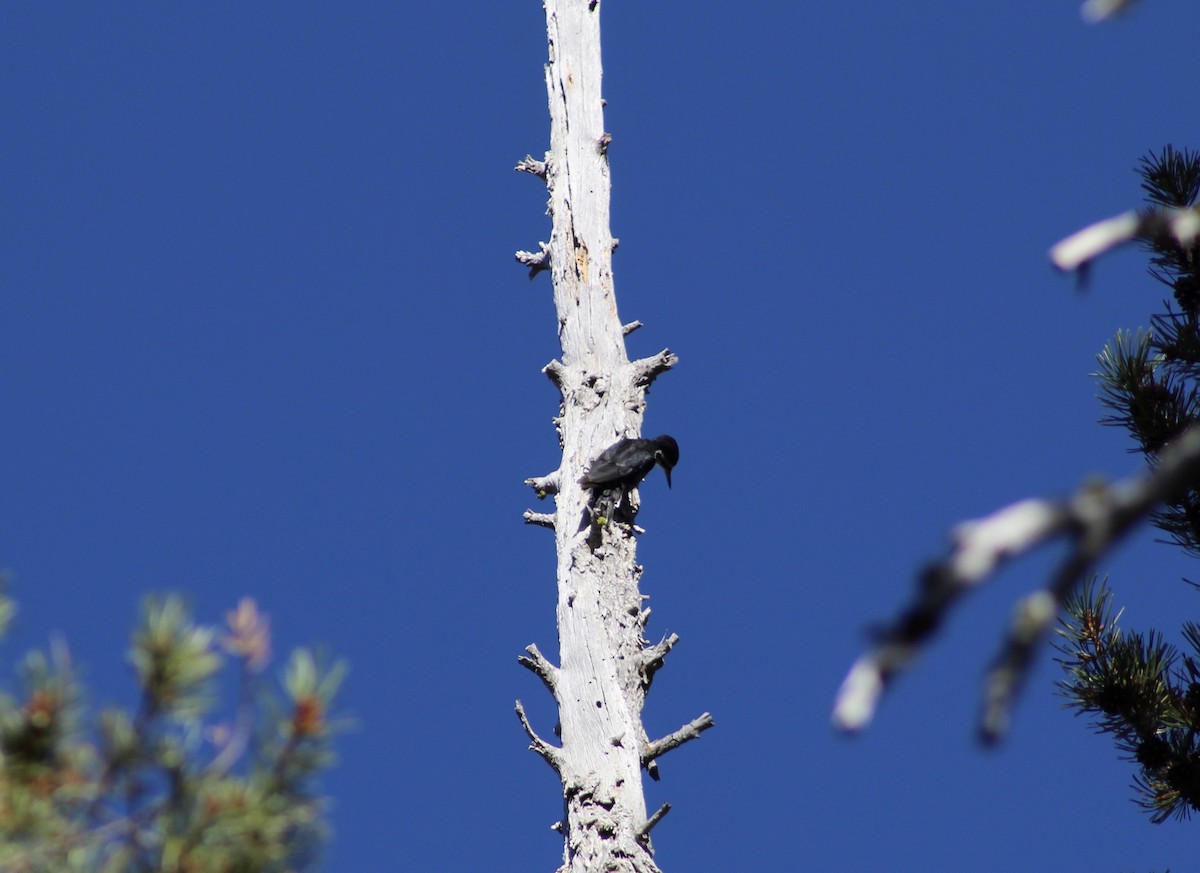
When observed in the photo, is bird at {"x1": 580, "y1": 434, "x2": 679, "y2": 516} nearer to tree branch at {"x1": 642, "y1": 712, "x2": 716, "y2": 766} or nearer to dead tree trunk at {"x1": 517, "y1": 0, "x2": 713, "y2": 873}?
dead tree trunk at {"x1": 517, "y1": 0, "x2": 713, "y2": 873}

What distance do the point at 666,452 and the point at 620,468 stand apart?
1.32ft

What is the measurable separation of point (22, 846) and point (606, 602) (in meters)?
3.67

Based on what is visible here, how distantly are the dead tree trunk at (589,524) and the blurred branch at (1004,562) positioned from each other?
3.78 meters

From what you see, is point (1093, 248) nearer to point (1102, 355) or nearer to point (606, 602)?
point (1102, 355)

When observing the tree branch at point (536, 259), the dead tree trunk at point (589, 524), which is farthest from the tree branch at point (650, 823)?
the tree branch at point (536, 259)

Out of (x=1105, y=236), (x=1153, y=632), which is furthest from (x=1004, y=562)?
(x=1153, y=632)

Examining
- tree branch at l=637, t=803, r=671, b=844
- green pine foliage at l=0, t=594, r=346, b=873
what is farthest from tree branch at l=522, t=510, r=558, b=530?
green pine foliage at l=0, t=594, r=346, b=873

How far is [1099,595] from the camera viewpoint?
4.12m

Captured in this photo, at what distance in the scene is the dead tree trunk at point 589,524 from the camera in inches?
191

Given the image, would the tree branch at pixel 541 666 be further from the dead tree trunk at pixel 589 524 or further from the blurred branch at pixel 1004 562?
the blurred branch at pixel 1004 562

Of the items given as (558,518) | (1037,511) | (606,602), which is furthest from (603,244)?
(1037,511)

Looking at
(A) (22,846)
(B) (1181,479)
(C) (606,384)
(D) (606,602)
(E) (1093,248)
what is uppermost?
(C) (606,384)

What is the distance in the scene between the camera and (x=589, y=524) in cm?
547

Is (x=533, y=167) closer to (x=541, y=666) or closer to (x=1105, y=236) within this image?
(x=541, y=666)
